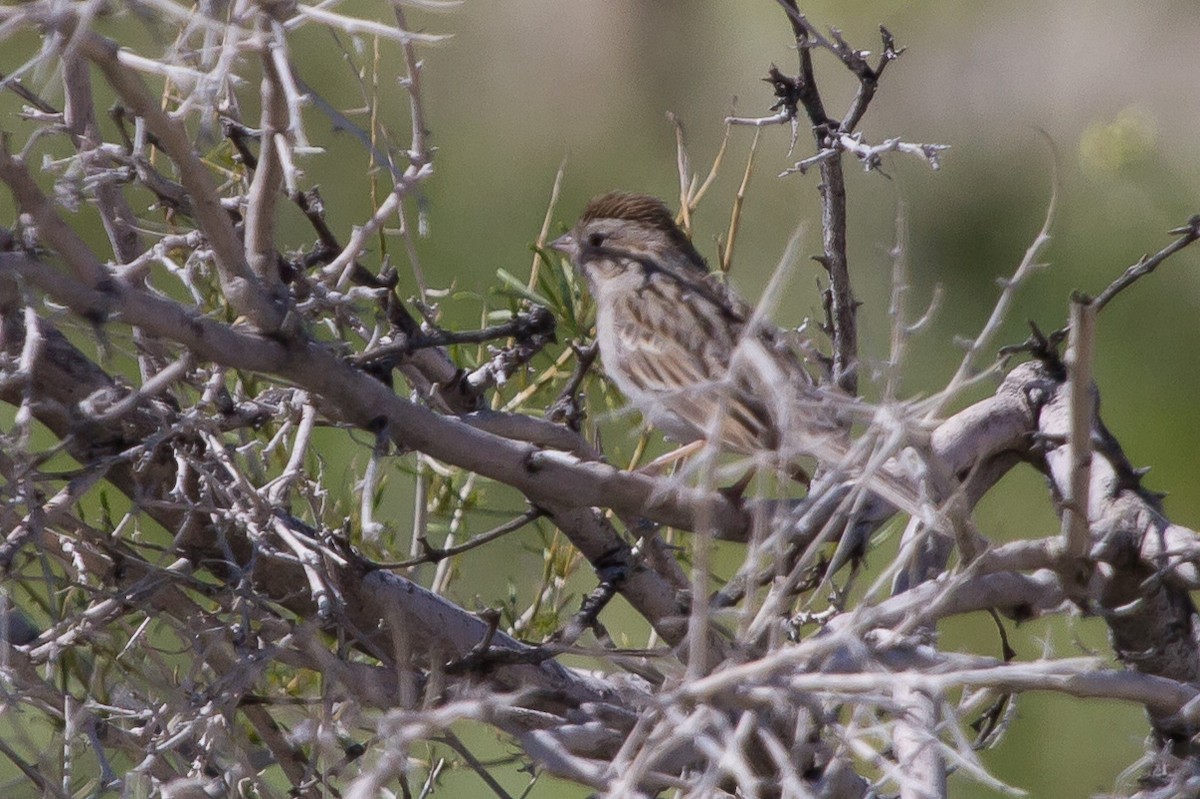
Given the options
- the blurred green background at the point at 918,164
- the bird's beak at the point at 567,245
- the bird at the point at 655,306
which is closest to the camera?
the bird at the point at 655,306

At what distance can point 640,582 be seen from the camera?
3.16 metres

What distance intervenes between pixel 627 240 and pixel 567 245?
0.19m

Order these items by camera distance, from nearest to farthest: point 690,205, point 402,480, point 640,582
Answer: point 640,582 < point 690,205 < point 402,480

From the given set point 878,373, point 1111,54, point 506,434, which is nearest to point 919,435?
point 878,373

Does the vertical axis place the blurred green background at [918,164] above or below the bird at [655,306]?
above

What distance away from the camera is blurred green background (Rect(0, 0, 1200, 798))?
6.50 m

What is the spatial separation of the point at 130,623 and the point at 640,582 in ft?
3.63

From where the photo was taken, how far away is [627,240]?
14.0 feet


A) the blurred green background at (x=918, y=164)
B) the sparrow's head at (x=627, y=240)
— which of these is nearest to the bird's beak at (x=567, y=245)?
the sparrow's head at (x=627, y=240)

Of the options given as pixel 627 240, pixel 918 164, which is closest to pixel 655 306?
pixel 627 240

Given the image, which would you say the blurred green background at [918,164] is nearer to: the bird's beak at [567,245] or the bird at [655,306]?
the bird at [655,306]

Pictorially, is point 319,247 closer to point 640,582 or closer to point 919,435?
point 640,582

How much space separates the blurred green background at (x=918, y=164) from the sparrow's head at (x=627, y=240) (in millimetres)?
1364

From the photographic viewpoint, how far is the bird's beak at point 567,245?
4.14m
